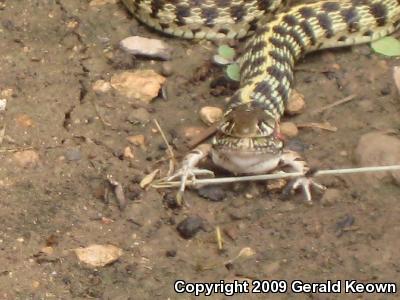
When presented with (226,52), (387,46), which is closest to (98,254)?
(226,52)

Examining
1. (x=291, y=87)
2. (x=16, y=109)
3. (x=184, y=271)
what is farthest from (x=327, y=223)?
(x=16, y=109)

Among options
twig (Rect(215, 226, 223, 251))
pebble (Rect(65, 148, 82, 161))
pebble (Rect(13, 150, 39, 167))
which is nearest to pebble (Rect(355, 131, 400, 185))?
twig (Rect(215, 226, 223, 251))

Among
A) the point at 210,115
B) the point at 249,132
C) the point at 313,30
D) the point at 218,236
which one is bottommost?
the point at 218,236

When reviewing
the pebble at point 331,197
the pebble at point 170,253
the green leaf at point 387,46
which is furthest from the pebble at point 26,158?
the green leaf at point 387,46

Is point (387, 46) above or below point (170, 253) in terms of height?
above

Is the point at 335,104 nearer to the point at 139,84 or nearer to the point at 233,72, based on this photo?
the point at 233,72

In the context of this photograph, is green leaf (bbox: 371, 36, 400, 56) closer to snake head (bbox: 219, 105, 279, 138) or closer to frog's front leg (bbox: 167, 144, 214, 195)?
snake head (bbox: 219, 105, 279, 138)

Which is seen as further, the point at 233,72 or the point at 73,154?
the point at 233,72

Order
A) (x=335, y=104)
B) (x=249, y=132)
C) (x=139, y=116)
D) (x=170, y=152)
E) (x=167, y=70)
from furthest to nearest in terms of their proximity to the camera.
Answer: (x=167, y=70) → (x=335, y=104) → (x=139, y=116) → (x=170, y=152) → (x=249, y=132)
